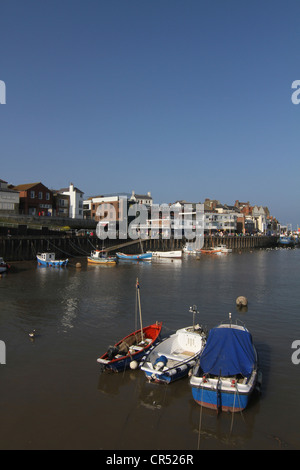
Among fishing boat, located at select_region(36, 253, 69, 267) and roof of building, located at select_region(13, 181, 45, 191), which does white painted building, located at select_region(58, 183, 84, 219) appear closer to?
roof of building, located at select_region(13, 181, 45, 191)

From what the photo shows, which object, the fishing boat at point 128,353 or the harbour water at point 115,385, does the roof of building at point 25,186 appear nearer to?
the harbour water at point 115,385

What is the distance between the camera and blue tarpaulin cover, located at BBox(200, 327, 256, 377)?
553 inches

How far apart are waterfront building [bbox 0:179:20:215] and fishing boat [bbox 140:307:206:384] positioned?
64887 millimetres

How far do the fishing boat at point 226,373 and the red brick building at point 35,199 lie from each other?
72.0 meters

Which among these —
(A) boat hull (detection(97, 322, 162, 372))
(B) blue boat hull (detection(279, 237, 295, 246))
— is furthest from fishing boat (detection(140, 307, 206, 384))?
(B) blue boat hull (detection(279, 237, 295, 246))

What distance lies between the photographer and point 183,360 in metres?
16.3

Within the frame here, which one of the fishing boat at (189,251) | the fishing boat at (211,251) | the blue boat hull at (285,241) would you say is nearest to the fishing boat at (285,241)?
the blue boat hull at (285,241)

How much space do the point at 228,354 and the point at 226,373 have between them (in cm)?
111

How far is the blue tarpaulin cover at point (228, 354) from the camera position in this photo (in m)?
14.1

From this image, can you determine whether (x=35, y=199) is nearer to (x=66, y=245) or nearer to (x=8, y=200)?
(x=8, y=200)

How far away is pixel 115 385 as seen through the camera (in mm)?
15398

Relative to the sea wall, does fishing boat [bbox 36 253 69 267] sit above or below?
below

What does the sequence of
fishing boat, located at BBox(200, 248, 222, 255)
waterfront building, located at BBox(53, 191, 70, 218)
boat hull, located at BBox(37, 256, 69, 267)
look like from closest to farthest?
1. boat hull, located at BBox(37, 256, 69, 267)
2. waterfront building, located at BBox(53, 191, 70, 218)
3. fishing boat, located at BBox(200, 248, 222, 255)

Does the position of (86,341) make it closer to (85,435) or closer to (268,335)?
(85,435)
